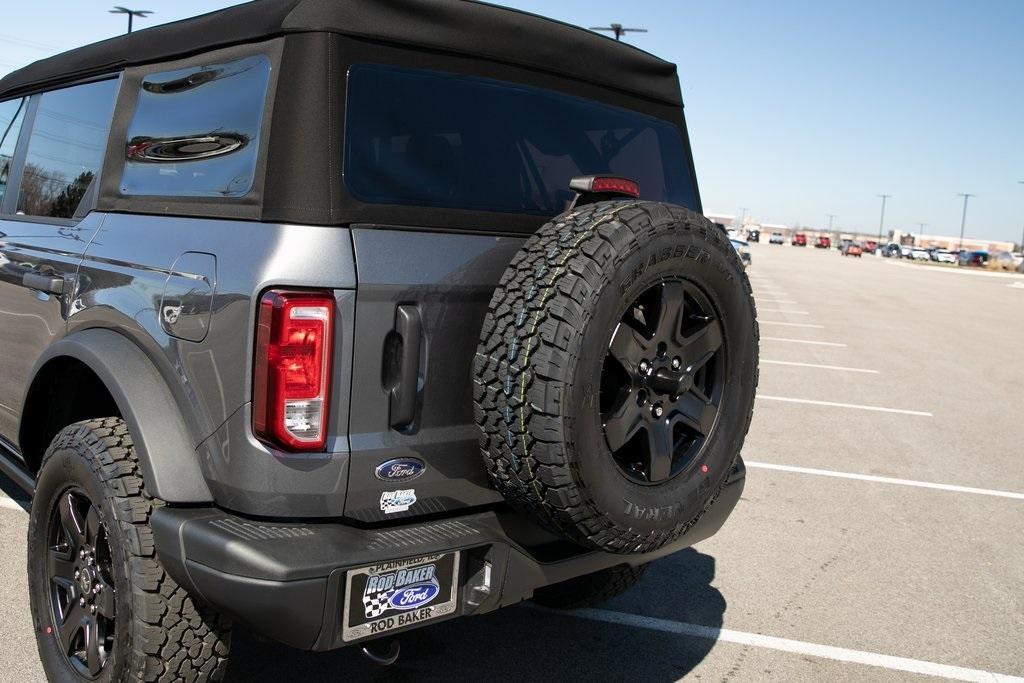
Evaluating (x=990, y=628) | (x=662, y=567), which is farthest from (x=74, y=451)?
(x=990, y=628)

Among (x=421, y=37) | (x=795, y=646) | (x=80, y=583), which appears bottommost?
(x=795, y=646)

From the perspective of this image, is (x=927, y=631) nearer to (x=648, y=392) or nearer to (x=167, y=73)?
(x=648, y=392)

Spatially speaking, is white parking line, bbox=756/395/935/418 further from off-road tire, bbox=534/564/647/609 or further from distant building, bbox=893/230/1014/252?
distant building, bbox=893/230/1014/252

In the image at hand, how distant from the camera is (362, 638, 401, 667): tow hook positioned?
242 cm

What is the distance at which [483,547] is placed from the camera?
250cm

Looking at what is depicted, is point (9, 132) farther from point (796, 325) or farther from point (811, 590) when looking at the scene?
point (796, 325)

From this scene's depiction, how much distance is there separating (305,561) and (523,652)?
1559 mm

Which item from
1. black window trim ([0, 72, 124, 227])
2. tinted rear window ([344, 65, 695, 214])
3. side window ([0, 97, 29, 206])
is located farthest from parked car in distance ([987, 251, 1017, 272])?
black window trim ([0, 72, 124, 227])

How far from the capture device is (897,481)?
6.25 metres

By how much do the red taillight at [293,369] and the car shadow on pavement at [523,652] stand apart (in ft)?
4.19

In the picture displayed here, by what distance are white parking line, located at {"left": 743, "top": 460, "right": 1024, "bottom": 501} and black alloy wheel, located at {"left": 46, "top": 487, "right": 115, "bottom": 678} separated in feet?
15.6

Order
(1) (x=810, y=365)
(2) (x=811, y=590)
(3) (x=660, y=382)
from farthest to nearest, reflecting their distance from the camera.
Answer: (1) (x=810, y=365) < (2) (x=811, y=590) < (3) (x=660, y=382)

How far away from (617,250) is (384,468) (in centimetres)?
83

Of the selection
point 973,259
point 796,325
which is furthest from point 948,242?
point 796,325
